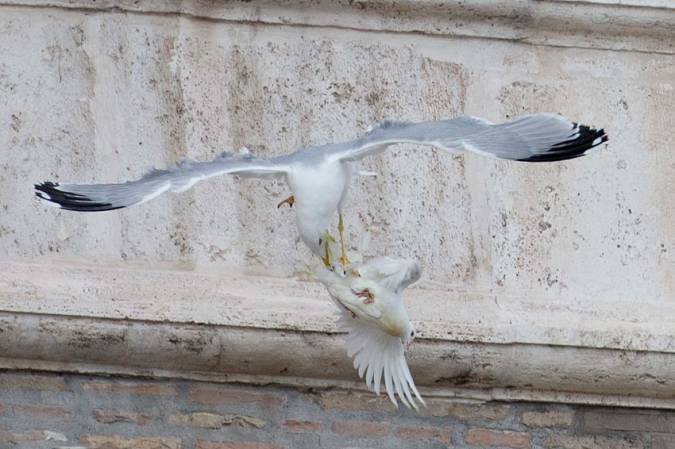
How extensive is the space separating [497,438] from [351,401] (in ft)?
1.05

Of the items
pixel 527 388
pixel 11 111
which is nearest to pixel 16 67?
pixel 11 111

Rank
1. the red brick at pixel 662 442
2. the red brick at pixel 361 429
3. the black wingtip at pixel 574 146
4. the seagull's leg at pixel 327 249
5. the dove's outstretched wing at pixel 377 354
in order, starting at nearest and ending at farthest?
1. the black wingtip at pixel 574 146
2. the seagull's leg at pixel 327 249
3. the dove's outstretched wing at pixel 377 354
4. the red brick at pixel 361 429
5. the red brick at pixel 662 442

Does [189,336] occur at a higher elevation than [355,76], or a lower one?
lower

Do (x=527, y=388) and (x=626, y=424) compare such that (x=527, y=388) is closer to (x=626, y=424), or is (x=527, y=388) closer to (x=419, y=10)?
(x=626, y=424)

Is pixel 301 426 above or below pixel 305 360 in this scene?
below

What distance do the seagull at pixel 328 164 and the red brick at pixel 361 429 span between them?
2.49 feet

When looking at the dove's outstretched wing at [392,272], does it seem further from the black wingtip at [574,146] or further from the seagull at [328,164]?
the black wingtip at [574,146]

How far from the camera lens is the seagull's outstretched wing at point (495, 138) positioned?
5.21 meters

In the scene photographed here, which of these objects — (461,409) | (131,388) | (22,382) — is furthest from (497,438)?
(22,382)

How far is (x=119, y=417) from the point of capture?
5980 millimetres

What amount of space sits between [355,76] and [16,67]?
0.74 metres

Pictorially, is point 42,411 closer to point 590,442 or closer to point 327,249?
point 327,249

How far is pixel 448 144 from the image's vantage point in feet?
17.1

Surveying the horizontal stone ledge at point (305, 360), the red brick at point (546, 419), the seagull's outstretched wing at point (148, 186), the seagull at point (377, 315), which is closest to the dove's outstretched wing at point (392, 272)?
the seagull at point (377, 315)
